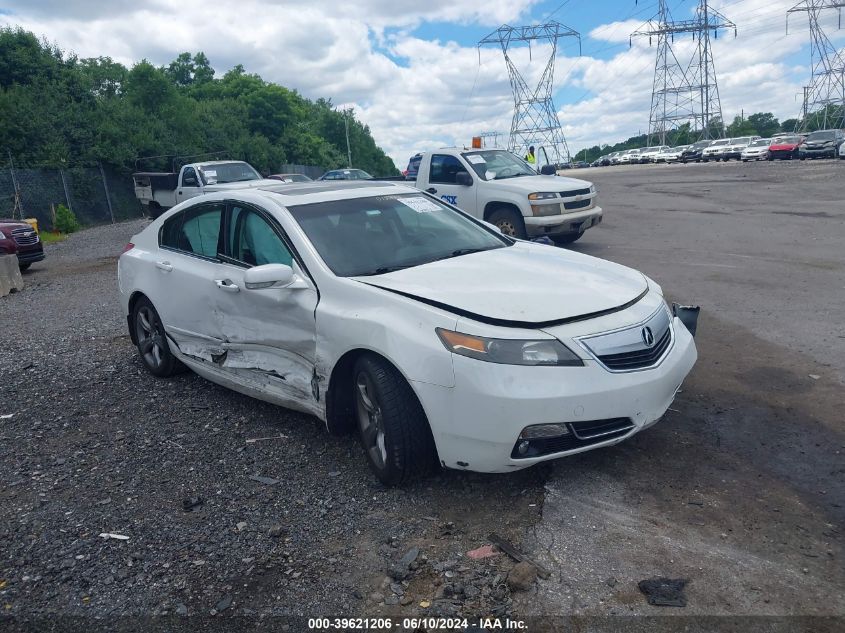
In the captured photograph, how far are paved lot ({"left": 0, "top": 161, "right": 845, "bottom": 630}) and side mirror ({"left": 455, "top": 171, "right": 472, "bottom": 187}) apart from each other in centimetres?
656

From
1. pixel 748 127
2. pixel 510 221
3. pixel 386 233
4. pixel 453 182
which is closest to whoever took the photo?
pixel 386 233

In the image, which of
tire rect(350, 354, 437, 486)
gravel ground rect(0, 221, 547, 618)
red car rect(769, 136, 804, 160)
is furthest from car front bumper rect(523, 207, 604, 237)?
red car rect(769, 136, 804, 160)

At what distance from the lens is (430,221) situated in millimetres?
5156

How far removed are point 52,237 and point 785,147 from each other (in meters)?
40.6

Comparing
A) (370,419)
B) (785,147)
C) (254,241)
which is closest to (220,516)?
(370,419)

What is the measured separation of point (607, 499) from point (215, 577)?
6.31ft

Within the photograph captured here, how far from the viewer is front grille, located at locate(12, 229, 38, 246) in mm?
15602

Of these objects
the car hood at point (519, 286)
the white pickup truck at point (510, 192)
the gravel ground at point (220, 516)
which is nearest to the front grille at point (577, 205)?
the white pickup truck at point (510, 192)

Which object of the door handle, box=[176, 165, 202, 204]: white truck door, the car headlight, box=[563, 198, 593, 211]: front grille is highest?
box=[176, 165, 202, 204]: white truck door

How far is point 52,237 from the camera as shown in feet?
83.9

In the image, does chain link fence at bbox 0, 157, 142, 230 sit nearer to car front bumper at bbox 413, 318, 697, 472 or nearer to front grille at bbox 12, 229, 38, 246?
front grille at bbox 12, 229, 38, 246

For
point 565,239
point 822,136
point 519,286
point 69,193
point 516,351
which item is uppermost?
point 69,193

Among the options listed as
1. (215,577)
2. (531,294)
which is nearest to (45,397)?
(215,577)

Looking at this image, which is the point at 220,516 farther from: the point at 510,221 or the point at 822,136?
the point at 822,136
